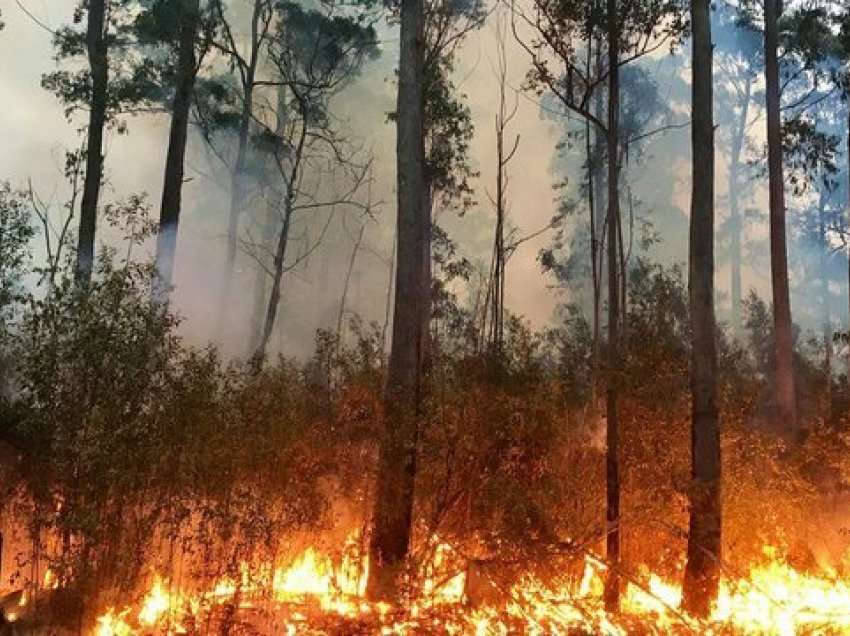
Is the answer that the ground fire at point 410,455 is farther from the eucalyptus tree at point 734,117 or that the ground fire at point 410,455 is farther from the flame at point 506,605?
the eucalyptus tree at point 734,117

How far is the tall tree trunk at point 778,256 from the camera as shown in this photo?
13195 mm

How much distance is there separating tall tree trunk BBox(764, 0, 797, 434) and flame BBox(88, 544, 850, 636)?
411cm

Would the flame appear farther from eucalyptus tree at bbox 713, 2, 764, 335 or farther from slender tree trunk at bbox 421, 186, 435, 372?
eucalyptus tree at bbox 713, 2, 764, 335

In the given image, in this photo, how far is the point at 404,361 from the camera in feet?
28.9

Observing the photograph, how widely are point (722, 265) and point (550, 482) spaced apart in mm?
39111

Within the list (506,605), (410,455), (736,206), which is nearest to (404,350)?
(410,455)

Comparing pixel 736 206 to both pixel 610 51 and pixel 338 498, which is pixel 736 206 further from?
pixel 338 498

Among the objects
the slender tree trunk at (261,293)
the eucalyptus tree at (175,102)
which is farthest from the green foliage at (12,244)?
the slender tree trunk at (261,293)

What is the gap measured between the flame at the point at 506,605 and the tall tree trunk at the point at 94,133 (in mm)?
5581

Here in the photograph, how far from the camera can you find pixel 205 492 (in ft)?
23.4

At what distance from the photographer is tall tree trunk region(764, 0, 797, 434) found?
1320 centimetres

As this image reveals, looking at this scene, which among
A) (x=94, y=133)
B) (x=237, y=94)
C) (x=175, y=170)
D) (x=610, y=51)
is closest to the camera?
(x=610, y=51)

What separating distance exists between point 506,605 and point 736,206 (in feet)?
123

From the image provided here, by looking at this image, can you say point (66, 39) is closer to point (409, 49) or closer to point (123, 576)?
point (409, 49)
